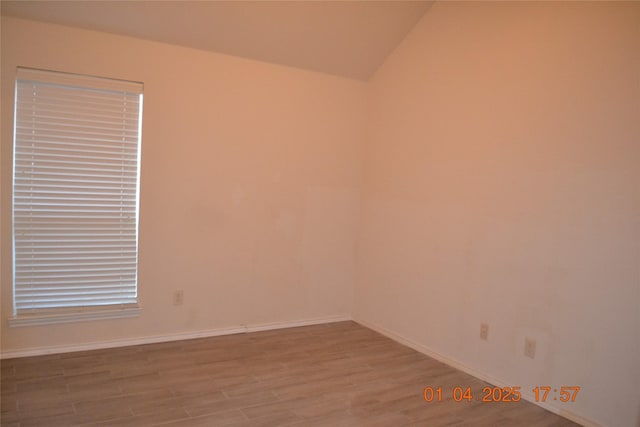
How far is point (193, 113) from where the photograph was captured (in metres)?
3.59

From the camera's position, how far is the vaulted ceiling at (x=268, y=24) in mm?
3057

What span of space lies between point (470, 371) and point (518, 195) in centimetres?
127

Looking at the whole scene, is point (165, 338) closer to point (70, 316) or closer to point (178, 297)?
point (178, 297)

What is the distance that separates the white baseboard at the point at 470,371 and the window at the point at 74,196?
2.08m

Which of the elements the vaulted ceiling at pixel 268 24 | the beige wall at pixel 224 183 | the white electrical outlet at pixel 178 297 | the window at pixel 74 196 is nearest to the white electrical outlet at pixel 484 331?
the beige wall at pixel 224 183

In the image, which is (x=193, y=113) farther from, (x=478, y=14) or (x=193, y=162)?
(x=478, y=14)

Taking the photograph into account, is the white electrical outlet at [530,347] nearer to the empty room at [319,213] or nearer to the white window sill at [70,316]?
the empty room at [319,213]

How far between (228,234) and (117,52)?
1.56m

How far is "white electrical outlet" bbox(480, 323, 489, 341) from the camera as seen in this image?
3.18m

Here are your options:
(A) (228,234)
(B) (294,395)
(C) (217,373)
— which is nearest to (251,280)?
(A) (228,234)

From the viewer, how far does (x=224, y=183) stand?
3.76 meters

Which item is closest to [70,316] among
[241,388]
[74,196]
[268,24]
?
[74,196]

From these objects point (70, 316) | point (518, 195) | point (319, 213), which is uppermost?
point (518, 195)

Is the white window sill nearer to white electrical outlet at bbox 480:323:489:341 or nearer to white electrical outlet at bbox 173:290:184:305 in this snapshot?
white electrical outlet at bbox 173:290:184:305
